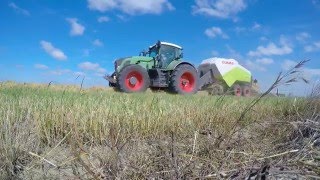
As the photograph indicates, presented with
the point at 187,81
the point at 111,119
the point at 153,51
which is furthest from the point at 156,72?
the point at 111,119

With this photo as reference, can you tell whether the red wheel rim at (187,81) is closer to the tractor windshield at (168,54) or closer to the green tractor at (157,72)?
the green tractor at (157,72)

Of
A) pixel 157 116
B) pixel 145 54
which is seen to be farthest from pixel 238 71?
pixel 157 116

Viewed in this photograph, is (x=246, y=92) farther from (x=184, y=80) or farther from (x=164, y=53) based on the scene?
(x=164, y=53)

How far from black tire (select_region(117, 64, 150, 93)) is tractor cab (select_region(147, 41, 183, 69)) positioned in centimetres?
92

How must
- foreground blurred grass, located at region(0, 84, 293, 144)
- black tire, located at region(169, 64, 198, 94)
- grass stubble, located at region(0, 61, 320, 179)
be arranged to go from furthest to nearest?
black tire, located at region(169, 64, 198, 94) < foreground blurred grass, located at region(0, 84, 293, 144) < grass stubble, located at region(0, 61, 320, 179)

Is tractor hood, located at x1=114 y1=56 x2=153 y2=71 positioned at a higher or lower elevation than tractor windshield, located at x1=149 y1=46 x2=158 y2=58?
lower

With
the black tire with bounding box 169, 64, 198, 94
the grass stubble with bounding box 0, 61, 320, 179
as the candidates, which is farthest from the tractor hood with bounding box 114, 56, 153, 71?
the grass stubble with bounding box 0, 61, 320, 179

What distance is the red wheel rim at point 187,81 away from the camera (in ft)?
43.6

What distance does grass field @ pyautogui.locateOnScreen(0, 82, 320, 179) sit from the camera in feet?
7.61

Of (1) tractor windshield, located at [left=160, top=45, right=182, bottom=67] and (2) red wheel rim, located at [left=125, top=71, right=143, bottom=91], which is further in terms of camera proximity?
(1) tractor windshield, located at [left=160, top=45, right=182, bottom=67]

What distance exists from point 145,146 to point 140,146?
0.04 metres

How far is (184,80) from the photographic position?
13281mm

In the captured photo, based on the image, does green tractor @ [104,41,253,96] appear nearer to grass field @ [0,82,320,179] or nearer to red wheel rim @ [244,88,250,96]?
red wheel rim @ [244,88,250,96]

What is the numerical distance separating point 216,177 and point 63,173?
39.0 inches
